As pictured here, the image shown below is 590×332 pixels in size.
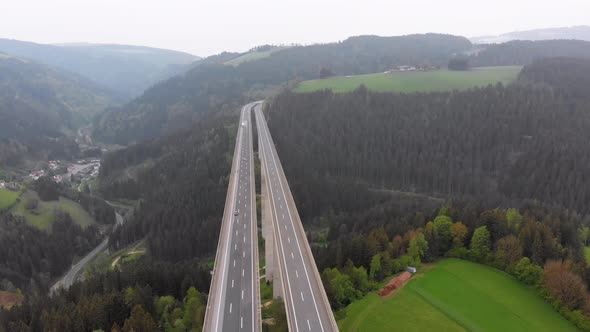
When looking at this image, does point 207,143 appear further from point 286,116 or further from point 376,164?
point 376,164

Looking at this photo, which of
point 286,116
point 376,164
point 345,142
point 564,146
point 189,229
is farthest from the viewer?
point 286,116

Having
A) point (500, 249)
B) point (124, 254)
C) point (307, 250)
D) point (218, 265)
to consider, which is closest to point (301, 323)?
point (307, 250)

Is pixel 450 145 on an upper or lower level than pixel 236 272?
upper

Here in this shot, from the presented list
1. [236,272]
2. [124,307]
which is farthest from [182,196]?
[236,272]

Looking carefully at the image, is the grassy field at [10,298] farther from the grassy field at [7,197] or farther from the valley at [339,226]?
the grassy field at [7,197]

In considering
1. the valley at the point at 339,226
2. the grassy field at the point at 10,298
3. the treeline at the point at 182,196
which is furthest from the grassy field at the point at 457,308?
the grassy field at the point at 10,298

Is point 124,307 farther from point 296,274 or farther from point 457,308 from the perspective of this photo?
point 457,308

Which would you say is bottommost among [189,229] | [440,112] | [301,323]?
[189,229]
